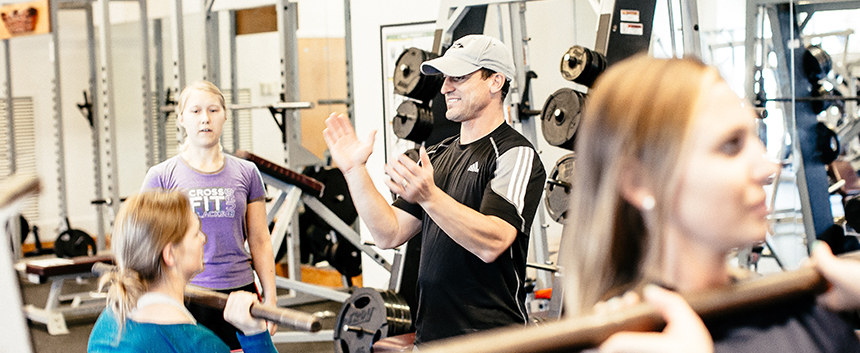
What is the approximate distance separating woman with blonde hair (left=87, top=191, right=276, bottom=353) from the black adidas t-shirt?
459 mm

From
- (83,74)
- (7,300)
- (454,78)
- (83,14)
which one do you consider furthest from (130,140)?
(7,300)

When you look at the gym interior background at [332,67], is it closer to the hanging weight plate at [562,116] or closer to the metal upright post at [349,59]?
the metal upright post at [349,59]

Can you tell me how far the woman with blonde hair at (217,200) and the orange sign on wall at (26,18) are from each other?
18.1 ft

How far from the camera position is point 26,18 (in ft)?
24.1

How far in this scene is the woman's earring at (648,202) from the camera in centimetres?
76

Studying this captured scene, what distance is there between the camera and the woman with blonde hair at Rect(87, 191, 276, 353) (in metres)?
1.62

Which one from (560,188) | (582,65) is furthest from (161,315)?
(560,188)

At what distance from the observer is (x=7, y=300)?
0.75 meters

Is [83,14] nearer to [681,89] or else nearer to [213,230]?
[213,230]

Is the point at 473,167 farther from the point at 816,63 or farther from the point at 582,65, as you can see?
the point at 816,63

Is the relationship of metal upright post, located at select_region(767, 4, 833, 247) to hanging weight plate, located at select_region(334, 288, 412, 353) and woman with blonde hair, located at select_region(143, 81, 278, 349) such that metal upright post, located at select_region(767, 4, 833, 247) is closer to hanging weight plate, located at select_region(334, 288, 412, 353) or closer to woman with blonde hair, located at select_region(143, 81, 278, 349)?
hanging weight plate, located at select_region(334, 288, 412, 353)

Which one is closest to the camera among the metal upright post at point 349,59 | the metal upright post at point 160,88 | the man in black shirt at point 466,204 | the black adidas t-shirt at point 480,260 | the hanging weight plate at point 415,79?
the man in black shirt at point 466,204

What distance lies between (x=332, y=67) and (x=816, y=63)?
4.46m

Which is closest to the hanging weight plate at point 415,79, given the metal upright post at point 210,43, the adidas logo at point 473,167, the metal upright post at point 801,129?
the metal upright post at point 801,129
